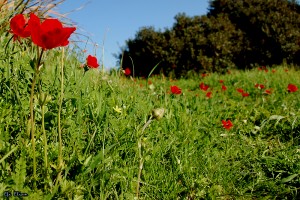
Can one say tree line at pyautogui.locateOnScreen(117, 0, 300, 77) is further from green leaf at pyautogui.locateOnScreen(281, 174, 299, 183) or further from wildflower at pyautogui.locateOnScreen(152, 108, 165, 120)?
wildflower at pyautogui.locateOnScreen(152, 108, 165, 120)

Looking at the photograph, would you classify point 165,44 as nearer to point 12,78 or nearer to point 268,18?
point 268,18

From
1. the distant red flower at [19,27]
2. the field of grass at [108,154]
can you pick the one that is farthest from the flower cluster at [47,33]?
the distant red flower at [19,27]

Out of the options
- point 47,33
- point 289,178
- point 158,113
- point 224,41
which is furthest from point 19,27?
point 224,41

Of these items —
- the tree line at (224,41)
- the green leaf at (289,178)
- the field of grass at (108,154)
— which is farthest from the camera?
the tree line at (224,41)

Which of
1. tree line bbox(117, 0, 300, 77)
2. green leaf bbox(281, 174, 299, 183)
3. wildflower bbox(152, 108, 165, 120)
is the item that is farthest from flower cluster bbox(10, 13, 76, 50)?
tree line bbox(117, 0, 300, 77)

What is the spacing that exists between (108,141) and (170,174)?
1.38 ft

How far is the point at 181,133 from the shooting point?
2420 mm

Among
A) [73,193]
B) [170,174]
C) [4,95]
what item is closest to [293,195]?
[170,174]

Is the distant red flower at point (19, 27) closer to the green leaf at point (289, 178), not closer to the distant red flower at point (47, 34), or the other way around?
the distant red flower at point (47, 34)

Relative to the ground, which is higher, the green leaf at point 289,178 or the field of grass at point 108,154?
the field of grass at point 108,154

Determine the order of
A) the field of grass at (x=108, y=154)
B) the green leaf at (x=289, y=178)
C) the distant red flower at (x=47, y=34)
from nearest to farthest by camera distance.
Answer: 1. the distant red flower at (x=47, y=34)
2. the field of grass at (x=108, y=154)
3. the green leaf at (x=289, y=178)

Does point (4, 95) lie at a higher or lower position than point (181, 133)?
higher

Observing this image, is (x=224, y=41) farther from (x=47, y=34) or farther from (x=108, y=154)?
(x=47, y=34)

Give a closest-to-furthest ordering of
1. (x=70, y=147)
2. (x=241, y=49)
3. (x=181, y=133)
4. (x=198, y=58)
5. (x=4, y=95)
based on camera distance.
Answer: (x=70, y=147) → (x=4, y=95) → (x=181, y=133) → (x=198, y=58) → (x=241, y=49)
